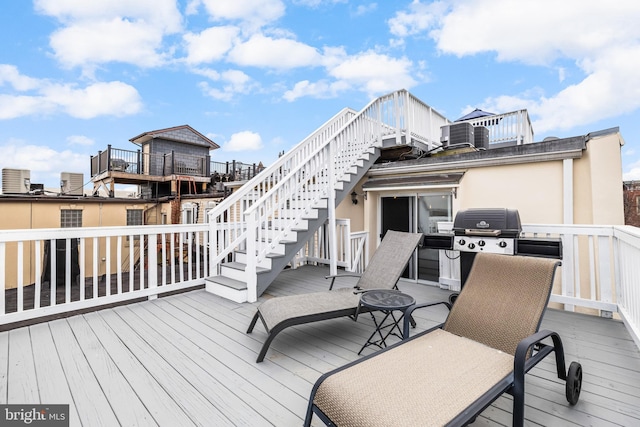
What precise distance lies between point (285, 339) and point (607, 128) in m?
5.32

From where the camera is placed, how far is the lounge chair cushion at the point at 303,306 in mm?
2514

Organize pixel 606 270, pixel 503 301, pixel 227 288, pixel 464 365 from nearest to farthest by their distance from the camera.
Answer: pixel 464 365
pixel 503 301
pixel 606 270
pixel 227 288

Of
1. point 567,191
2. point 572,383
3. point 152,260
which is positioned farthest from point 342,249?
point 572,383

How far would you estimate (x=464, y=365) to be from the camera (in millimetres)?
1643

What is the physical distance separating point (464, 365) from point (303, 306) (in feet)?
4.85

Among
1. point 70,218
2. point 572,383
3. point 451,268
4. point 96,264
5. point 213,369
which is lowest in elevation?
point 213,369

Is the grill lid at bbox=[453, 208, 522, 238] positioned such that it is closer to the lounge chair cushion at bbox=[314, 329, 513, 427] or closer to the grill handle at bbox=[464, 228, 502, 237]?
the grill handle at bbox=[464, 228, 502, 237]

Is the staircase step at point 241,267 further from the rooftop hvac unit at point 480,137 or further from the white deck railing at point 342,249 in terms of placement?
the rooftop hvac unit at point 480,137

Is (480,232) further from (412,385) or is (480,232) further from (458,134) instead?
(458,134)

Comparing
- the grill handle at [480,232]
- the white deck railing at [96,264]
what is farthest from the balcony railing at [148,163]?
the grill handle at [480,232]

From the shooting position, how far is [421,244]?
12.0 ft

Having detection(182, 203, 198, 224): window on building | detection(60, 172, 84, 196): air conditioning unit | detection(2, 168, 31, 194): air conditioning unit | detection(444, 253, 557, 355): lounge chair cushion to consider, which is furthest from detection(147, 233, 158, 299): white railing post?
detection(60, 172, 84, 196): air conditioning unit

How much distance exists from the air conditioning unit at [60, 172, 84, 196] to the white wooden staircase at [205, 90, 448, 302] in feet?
38.9

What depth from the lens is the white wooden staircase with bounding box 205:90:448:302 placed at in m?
4.18
